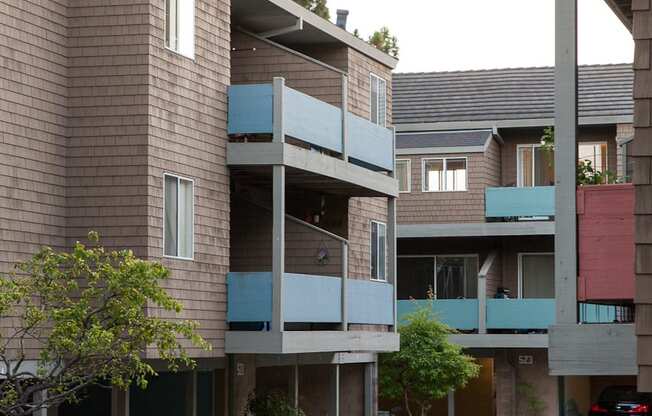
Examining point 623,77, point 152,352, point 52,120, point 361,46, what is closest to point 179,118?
point 52,120

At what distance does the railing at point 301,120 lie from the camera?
81.6ft

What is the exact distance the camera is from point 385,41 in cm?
5525

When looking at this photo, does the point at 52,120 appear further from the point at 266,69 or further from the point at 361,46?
the point at 361,46

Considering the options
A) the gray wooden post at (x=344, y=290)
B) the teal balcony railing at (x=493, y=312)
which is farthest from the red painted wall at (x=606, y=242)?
the teal balcony railing at (x=493, y=312)

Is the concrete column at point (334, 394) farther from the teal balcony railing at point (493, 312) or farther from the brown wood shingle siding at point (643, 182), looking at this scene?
the brown wood shingle siding at point (643, 182)

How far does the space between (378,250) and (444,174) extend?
799 centimetres

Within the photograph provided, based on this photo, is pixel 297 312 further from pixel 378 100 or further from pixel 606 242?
pixel 606 242

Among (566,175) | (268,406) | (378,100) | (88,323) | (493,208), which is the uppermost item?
(378,100)

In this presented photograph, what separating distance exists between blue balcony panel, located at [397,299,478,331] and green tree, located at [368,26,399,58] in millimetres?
16556

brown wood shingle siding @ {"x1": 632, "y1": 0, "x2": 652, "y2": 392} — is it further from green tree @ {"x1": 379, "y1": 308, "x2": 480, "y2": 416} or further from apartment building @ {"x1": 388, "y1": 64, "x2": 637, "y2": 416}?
apartment building @ {"x1": 388, "y1": 64, "x2": 637, "y2": 416}

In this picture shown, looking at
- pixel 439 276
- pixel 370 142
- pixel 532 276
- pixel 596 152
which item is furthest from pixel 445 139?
pixel 370 142

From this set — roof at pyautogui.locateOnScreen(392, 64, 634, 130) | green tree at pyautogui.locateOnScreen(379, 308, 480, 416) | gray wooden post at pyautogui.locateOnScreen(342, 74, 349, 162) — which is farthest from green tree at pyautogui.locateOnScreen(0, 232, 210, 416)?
roof at pyautogui.locateOnScreen(392, 64, 634, 130)

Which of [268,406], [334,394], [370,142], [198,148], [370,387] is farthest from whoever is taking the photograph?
[370,387]

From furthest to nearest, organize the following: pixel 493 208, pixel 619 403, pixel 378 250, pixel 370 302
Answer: pixel 493 208 < pixel 619 403 < pixel 378 250 < pixel 370 302
